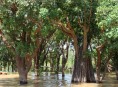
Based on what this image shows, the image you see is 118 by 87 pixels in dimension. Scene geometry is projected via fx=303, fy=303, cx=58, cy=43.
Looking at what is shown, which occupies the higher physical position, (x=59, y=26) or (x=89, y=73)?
(x=59, y=26)

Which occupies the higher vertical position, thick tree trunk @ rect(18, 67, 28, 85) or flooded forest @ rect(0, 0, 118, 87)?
flooded forest @ rect(0, 0, 118, 87)

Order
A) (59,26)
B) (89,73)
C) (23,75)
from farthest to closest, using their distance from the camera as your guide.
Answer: (89,73) < (59,26) < (23,75)

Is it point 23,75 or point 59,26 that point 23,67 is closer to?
point 23,75

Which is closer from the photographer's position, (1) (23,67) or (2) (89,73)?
(1) (23,67)

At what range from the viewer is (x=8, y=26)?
77.0ft

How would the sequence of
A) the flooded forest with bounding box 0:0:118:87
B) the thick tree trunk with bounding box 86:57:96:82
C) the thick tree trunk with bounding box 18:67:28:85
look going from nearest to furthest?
1. the flooded forest with bounding box 0:0:118:87
2. the thick tree trunk with bounding box 18:67:28:85
3. the thick tree trunk with bounding box 86:57:96:82

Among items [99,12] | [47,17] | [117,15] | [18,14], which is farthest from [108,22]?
[18,14]

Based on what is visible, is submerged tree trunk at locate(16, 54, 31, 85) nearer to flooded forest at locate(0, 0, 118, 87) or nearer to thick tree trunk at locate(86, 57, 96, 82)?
flooded forest at locate(0, 0, 118, 87)

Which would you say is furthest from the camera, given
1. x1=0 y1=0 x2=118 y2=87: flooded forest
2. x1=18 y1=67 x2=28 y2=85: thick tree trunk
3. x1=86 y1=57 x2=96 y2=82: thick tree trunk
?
x1=86 y1=57 x2=96 y2=82: thick tree trunk

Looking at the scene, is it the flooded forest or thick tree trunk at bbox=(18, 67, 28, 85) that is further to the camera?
thick tree trunk at bbox=(18, 67, 28, 85)

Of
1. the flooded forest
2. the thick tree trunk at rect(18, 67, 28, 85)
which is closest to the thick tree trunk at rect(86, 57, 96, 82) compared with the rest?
the flooded forest

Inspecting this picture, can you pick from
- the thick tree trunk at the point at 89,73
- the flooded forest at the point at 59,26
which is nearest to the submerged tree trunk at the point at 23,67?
the flooded forest at the point at 59,26

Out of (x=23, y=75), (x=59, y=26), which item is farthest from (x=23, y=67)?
(x=59, y=26)

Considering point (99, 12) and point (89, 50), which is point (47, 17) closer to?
point (99, 12)
